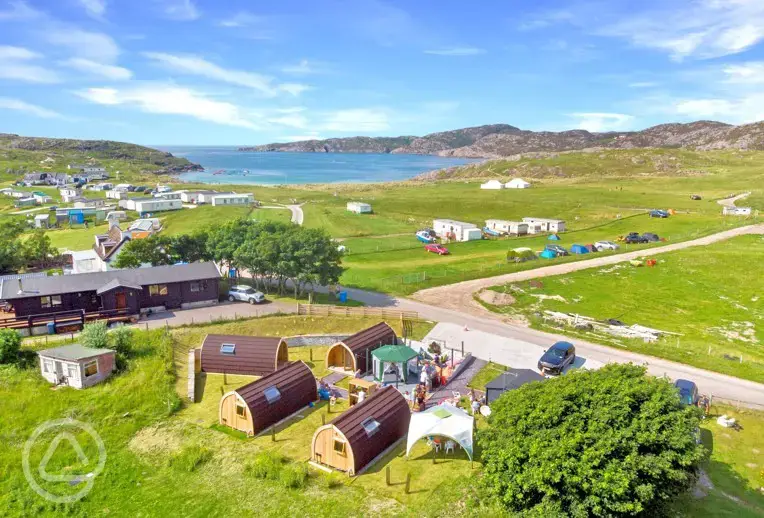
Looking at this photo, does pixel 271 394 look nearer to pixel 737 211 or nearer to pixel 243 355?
pixel 243 355

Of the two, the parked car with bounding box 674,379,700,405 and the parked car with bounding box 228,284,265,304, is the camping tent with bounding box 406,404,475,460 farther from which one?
the parked car with bounding box 228,284,265,304

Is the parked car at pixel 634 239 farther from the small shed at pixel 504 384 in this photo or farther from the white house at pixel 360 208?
the small shed at pixel 504 384

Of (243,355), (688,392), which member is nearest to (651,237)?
(688,392)

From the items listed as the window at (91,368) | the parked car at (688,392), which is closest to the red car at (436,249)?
the parked car at (688,392)

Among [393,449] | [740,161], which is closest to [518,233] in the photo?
[393,449]

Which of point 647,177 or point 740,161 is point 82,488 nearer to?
point 647,177

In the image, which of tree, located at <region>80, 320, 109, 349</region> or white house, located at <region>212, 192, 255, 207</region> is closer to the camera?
tree, located at <region>80, 320, 109, 349</region>

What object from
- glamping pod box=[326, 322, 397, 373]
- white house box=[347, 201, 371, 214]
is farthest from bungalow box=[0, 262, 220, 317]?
white house box=[347, 201, 371, 214]

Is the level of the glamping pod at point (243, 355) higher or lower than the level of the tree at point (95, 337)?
lower
